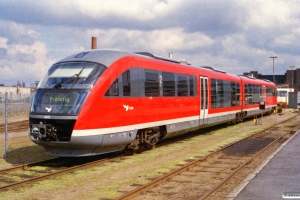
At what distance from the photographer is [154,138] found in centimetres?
1466

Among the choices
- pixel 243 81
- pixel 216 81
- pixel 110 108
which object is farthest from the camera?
pixel 243 81

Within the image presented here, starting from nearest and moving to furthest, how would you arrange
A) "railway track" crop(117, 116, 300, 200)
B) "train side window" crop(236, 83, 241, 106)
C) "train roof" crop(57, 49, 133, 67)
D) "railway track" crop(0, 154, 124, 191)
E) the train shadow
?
"railway track" crop(117, 116, 300, 200), "railway track" crop(0, 154, 124, 191), "train roof" crop(57, 49, 133, 67), the train shadow, "train side window" crop(236, 83, 241, 106)

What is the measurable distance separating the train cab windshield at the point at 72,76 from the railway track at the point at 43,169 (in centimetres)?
239

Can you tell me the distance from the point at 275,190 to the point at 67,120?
5712 mm

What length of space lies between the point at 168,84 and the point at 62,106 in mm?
5547

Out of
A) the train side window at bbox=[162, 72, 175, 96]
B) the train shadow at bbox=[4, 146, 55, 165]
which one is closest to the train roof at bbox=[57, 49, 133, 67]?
the train side window at bbox=[162, 72, 175, 96]

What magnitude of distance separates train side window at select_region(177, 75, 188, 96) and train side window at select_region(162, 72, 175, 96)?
65 centimetres

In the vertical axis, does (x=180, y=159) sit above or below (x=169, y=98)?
below

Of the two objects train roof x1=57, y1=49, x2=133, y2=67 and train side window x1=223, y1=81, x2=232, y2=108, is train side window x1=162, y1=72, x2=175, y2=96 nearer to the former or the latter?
train roof x1=57, y1=49, x2=133, y2=67

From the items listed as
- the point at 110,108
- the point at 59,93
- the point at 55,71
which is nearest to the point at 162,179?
the point at 110,108

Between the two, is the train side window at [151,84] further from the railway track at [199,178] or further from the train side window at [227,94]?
the train side window at [227,94]

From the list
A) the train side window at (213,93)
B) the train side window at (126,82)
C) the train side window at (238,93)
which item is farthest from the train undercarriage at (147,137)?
the train side window at (238,93)

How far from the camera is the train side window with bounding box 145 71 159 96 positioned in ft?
44.2

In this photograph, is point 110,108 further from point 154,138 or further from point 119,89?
point 154,138
